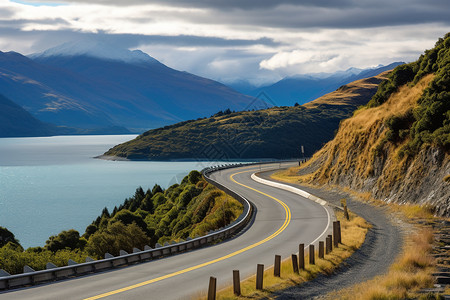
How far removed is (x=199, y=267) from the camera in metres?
22.1

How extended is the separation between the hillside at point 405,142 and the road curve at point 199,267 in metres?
6.15

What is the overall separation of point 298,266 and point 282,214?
806 inches

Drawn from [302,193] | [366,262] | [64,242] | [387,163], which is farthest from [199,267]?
[64,242]

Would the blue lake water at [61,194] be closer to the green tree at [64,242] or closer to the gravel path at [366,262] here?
the green tree at [64,242]

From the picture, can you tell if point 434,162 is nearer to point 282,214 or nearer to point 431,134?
point 431,134

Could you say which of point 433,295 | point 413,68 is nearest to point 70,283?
point 433,295

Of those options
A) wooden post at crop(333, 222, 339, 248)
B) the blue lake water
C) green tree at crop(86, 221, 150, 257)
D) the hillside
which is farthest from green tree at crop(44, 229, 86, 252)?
wooden post at crop(333, 222, 339, 248)

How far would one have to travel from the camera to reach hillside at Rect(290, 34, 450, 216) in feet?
121

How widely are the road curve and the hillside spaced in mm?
6150

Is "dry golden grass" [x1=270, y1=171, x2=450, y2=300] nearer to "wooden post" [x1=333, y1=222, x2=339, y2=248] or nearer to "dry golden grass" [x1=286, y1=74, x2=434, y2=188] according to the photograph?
"wooden post" [x1=333, y1=222, x2=339, y2=248]

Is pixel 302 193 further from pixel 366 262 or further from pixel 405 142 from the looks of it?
pixel 366 262

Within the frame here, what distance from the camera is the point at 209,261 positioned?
2366 centimetres

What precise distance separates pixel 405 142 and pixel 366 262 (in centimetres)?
2298

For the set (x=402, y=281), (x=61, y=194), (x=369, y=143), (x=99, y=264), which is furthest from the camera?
(x=61, y=194)
